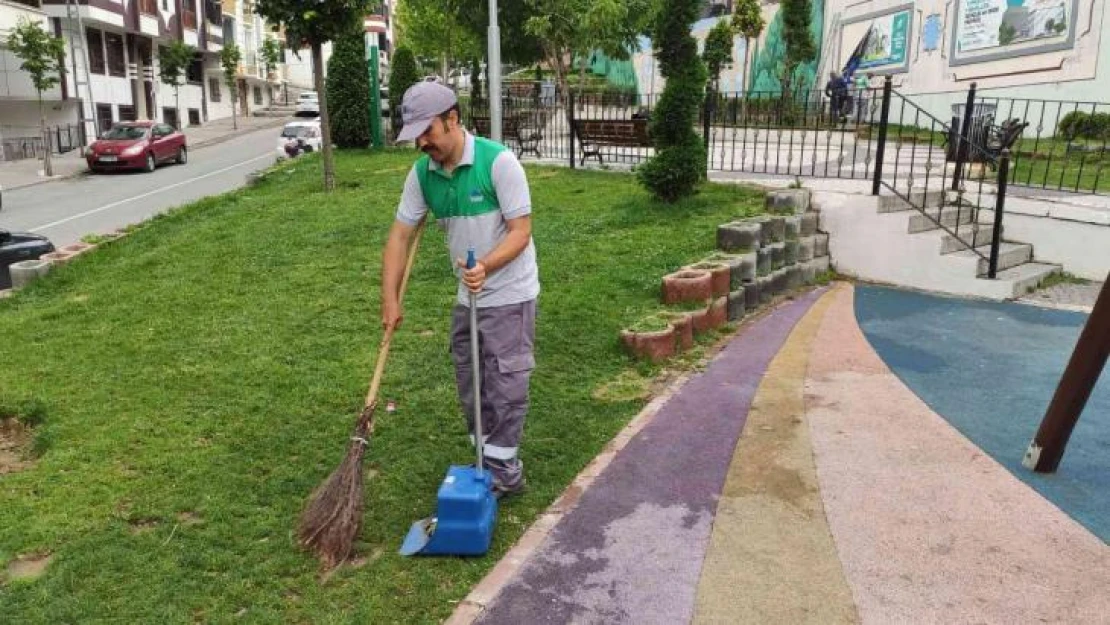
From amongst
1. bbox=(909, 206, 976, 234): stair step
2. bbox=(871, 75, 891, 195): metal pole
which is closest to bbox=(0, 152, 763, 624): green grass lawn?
bbox=(871, 75, 891, 195): metal pole

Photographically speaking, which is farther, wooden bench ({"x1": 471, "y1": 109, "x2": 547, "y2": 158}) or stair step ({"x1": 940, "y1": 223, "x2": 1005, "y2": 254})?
wooden bench ({"x1": 471, "y1": 109, "x2": 547, "y2": 158})

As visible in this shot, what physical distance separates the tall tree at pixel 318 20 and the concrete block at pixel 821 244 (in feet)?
23.2

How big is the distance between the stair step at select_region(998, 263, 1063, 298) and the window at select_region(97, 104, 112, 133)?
115ft

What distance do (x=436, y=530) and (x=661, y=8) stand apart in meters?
6.70

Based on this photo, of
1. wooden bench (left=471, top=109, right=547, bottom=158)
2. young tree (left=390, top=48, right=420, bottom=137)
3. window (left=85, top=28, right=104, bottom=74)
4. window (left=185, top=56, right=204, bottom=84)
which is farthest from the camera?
window (left=185, top=56, right=204, bottom=84)

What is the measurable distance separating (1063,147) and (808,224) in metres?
7.79

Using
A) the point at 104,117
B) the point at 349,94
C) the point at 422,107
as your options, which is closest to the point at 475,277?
the point at 422,107

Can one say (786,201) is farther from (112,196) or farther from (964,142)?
(112,196)

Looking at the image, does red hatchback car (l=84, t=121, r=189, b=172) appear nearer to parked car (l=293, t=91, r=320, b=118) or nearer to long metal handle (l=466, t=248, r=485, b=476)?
parked car (l=293, t=91, r=320, b=118)

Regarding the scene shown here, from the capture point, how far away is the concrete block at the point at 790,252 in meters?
7.52

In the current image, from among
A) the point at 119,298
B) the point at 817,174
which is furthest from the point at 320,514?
the point at 817,174

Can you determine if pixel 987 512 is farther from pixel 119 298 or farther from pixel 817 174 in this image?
pixel 817 174

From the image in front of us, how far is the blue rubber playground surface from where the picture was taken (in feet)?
12.3

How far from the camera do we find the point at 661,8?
8.27 metres
